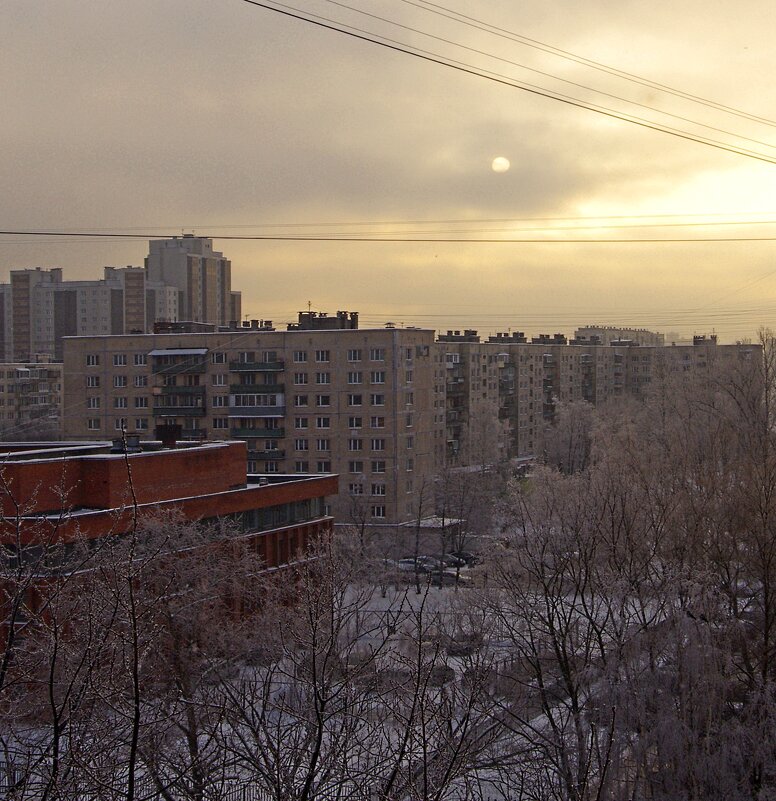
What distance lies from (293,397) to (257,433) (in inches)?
99.4

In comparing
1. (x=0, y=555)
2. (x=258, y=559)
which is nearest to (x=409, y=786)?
(x=0, y=555)

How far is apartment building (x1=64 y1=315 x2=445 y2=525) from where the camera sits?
4481 cm

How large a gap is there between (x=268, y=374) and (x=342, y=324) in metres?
6.16

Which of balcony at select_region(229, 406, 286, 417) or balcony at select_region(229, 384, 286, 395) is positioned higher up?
balcony at select_region(229, 384, 286, 395)

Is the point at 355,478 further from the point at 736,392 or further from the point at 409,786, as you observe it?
the point at 409,786

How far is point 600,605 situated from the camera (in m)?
15.2

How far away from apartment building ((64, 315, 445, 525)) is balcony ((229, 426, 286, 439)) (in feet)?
0.19

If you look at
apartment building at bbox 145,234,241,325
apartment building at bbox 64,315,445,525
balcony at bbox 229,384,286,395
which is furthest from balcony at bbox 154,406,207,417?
apartment building at bbox 145,234,241,325

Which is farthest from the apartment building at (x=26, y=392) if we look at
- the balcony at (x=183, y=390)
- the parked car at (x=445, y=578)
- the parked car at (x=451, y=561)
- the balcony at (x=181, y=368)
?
the parked car at (x=445, y=578)

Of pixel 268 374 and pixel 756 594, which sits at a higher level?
pixel 268 374

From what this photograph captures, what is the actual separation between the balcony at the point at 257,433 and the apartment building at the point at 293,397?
6cm

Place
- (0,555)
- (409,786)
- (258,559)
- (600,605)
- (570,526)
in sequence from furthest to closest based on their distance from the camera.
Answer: (258,559), (570,526), (600,605), (0,555), (409,786)

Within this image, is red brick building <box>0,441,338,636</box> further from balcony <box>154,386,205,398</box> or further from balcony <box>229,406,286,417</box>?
balcony <box>154,386,205,398</box>

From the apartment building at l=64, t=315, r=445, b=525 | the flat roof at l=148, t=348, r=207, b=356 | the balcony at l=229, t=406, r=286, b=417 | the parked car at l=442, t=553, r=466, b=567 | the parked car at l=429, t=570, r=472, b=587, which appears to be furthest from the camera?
the flat roof at l=148, t=348, r=207, b=356
